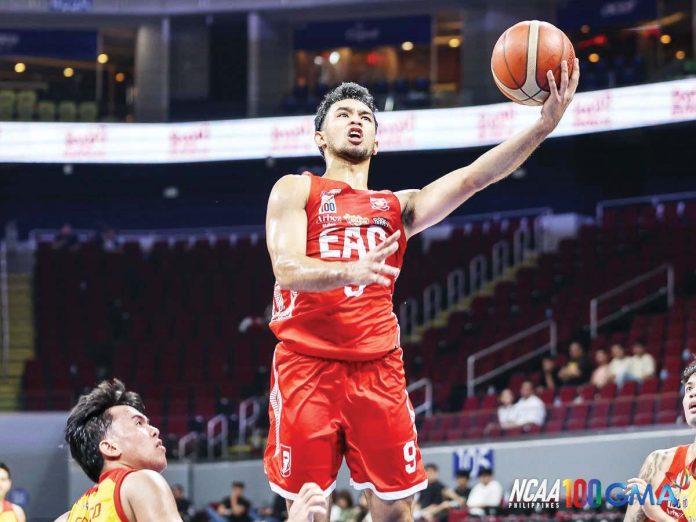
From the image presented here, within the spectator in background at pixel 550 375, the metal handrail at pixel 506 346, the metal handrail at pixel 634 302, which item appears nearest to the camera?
the spectator in background at pixel 550 375

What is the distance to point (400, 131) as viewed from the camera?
2077cm

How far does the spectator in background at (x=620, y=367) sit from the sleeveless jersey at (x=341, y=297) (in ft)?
33.2

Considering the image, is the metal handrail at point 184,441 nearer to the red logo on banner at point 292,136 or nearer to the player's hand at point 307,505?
the red logo on banner at point 292,136

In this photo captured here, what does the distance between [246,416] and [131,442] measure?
12.9m

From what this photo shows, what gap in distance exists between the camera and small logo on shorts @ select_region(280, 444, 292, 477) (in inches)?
192

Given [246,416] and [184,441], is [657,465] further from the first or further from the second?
[246,416]

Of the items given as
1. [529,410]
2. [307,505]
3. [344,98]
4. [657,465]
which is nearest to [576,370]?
[529,410]

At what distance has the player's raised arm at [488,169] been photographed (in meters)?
4.85

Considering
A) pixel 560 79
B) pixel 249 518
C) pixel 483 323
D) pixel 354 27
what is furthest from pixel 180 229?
pixel 560 79

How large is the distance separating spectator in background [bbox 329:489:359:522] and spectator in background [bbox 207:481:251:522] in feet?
4.31

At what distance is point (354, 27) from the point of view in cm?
2564

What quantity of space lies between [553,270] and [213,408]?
6.54 metres

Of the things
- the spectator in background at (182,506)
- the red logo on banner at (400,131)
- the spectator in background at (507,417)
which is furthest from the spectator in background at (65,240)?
the spectator in background at (507,417)

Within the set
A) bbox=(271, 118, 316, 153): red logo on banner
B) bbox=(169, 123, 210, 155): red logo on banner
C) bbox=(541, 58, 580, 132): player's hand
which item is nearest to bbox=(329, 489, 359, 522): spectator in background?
A: bbox=(541, 58, 580, 132): player's hand
